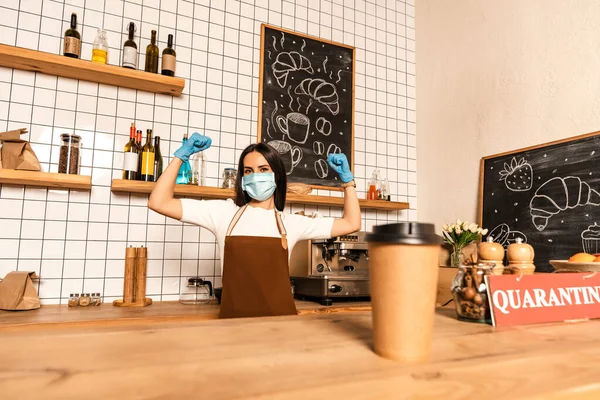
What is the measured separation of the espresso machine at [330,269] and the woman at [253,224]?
49 centimetres

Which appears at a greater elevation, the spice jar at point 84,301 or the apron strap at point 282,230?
the apron strap at point 282,230

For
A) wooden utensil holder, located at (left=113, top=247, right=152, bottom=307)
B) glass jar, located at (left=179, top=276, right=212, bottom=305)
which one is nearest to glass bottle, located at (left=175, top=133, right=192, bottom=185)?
wooden utensil holder, located at (left=113, top=247, right=152, bottom=307)

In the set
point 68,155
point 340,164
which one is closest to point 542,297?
point 340,164

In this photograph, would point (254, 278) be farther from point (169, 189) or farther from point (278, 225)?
point (169, 189)

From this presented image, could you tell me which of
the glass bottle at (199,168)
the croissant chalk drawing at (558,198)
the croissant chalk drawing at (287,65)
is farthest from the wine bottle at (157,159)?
the croissant chalk drawing at (558,198)

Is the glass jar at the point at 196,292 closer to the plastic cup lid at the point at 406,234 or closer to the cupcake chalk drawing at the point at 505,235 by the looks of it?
the cupcake chalk drawing at the point at 505,235

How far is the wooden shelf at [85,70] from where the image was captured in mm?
2096

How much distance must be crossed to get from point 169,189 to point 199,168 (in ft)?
2.72

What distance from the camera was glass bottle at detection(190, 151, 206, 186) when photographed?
8.31 ft

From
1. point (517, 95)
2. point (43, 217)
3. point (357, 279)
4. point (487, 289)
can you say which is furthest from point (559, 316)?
point (43, 217)

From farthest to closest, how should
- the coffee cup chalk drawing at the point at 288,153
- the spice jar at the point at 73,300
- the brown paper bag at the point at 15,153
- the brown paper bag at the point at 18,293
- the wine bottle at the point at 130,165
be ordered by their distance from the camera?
the coffee cup chalk drawing at the point at 288,153, the wine bottle at the point at 130,165, the spice jar at the point at 73,300, the brown paper bag at the point at 15,153, the brown paper bag at the point at 18,293

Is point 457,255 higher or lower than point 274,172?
lower

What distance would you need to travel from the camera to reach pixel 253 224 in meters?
1.84

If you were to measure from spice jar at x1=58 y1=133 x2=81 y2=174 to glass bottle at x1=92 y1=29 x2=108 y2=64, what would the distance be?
45 centimetres
